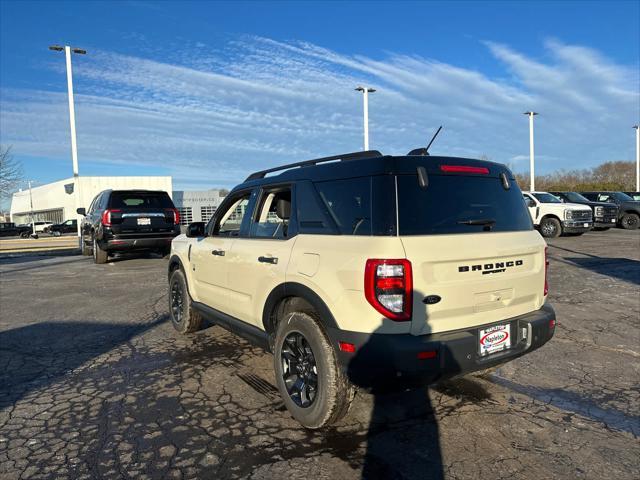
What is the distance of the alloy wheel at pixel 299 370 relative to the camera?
337 centimetres

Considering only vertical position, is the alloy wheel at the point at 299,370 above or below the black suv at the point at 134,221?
below

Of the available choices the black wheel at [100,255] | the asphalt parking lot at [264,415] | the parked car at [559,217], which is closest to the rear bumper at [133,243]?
the black wheel at [100,255]

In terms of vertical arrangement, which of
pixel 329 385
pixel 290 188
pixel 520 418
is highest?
pixel 290 188

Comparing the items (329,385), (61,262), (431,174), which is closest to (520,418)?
(329,385)

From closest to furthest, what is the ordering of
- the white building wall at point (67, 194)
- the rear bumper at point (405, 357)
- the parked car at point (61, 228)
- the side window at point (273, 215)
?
the rear bumper at point (405, 357)
the side window at point (273, 215)
the parked car at point (61, 228)
the white building wall at point (67, 194)

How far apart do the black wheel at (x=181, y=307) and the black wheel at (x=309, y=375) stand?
2290 millimetres

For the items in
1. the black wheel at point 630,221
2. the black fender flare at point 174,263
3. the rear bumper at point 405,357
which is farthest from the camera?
the black wheel at point 630,221

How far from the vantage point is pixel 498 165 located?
3791 mm

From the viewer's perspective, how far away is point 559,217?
57.4ft

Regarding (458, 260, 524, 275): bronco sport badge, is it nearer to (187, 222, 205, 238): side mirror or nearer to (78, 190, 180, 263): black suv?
(187, 222, 205, 238): side mirror

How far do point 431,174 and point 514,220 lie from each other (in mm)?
885

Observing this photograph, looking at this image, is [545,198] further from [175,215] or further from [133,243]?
[133,243]

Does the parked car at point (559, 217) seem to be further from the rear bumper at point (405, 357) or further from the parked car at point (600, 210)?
the rear bumper at point (405, 357)

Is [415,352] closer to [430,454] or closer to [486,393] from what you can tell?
[430,454]
